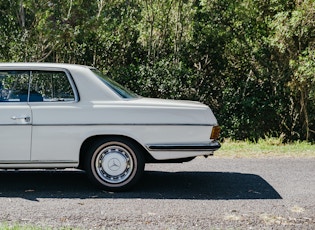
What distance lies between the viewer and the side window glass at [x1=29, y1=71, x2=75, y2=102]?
24.1ft

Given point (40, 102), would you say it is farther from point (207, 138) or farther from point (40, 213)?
point (207, 138)

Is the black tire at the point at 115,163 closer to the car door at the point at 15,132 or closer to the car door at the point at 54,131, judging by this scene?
the car door at the point at 54,131

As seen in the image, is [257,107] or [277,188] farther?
[257,107]

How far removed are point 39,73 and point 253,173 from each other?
11.7 ft

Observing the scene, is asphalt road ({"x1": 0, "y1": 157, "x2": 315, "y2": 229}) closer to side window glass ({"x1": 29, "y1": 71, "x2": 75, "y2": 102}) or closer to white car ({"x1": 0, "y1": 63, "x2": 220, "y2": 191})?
white car ({"x1": 0, "y1": 63, "x2": 220, "y2": 191})

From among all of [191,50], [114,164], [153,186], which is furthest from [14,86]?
[191,50]

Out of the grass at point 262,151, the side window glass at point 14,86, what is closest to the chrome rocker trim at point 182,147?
the side window glass at point 14,86

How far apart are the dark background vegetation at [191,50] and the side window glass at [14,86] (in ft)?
22.3

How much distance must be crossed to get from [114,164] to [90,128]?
0.55m

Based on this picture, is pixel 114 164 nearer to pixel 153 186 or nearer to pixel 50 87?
pixel 153 186

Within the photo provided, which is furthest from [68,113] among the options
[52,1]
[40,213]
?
[52,1]

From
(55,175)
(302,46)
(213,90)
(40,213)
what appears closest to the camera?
(40,213)

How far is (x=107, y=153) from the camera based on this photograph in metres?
7.33

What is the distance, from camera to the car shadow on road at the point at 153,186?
282 inches
